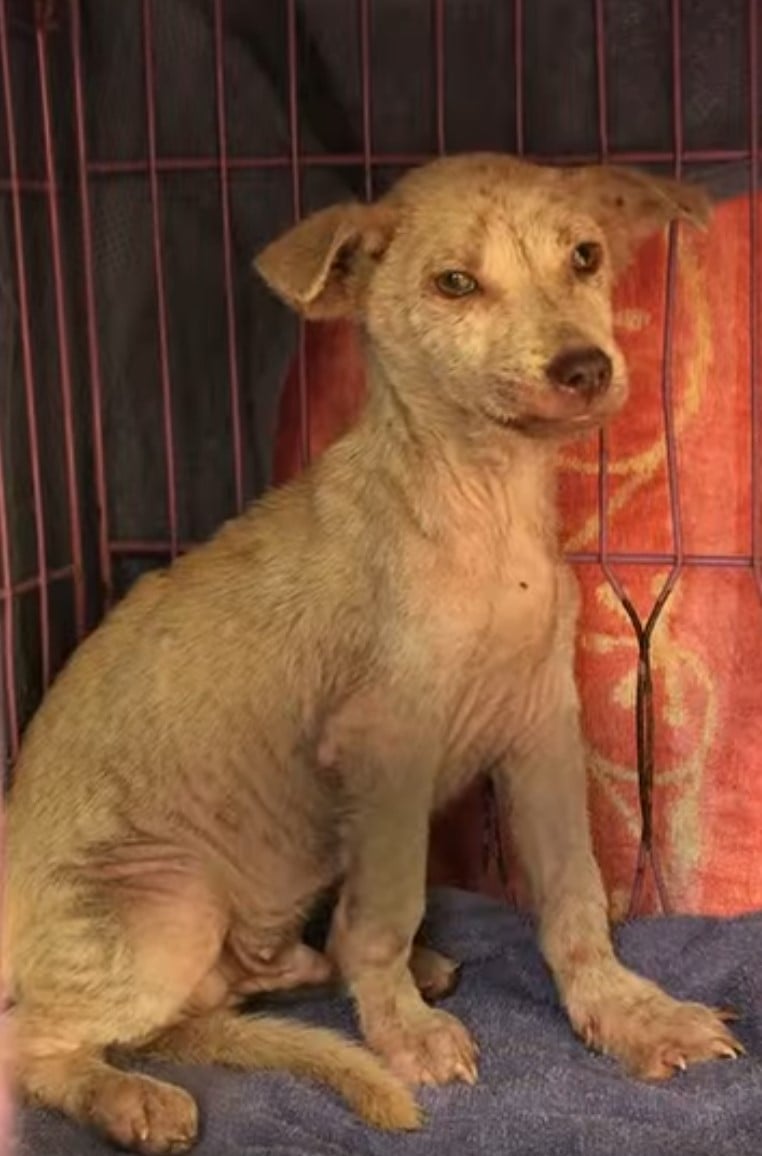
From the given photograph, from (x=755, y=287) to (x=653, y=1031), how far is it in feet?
3.71

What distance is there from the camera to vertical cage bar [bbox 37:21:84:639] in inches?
105

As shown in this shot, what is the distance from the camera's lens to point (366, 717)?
7.51 feet

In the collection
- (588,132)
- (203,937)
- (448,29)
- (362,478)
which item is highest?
(448,29)

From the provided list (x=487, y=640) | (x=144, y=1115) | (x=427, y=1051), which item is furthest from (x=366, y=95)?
(x=144, y=1115)

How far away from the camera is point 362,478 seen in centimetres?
238

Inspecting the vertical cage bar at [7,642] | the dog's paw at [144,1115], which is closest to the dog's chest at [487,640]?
the dog's paw at [144,1115]

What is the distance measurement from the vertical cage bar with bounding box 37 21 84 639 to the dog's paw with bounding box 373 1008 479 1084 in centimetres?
92

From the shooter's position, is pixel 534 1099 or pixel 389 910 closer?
pixel 534 1099

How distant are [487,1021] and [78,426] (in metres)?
1.18

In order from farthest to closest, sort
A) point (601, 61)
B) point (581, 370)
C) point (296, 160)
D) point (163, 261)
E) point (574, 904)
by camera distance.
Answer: point (163, 261)
point (296, 160)
point (601, 61)
point (574, 904)
point (581, 370)

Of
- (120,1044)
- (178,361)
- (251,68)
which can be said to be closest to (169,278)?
(178,361)

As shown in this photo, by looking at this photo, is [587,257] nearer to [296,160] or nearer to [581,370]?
[581,370]

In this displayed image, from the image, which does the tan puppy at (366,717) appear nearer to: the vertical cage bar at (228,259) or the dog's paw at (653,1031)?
the dog's paw at (653,1031)

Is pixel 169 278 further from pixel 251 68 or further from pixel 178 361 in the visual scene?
pixel 251 68
